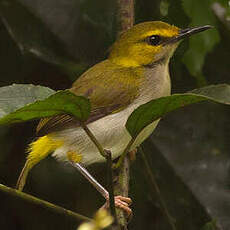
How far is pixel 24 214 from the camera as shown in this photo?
3.08m

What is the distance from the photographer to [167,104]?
5.42 feet

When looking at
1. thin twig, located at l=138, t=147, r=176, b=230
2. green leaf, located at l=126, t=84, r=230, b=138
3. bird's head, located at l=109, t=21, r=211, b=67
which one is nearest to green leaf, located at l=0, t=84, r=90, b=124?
green leaf, located at l=126, t=84, r=230, b=138

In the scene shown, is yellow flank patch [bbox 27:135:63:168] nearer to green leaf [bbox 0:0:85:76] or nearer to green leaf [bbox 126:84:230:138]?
green leaf [bbox 0:0:85:76]

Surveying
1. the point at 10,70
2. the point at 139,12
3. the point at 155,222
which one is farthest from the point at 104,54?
the point at 155,222

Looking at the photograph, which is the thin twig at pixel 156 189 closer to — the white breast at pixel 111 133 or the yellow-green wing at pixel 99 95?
the white breast at pixel 111 133

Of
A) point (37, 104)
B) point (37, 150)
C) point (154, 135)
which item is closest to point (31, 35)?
point (37, 150)

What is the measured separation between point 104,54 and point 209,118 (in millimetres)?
691

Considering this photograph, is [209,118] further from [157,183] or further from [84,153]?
[84,153]

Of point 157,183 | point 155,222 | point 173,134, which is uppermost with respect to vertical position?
point 173,134

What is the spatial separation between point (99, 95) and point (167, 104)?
1.12 m

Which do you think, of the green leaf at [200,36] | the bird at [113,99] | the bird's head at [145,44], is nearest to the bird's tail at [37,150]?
the bird at [113,99]

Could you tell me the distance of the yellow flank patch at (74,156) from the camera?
2.87 m

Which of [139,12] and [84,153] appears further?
[139,12]

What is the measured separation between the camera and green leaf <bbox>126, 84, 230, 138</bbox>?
5.32ft
